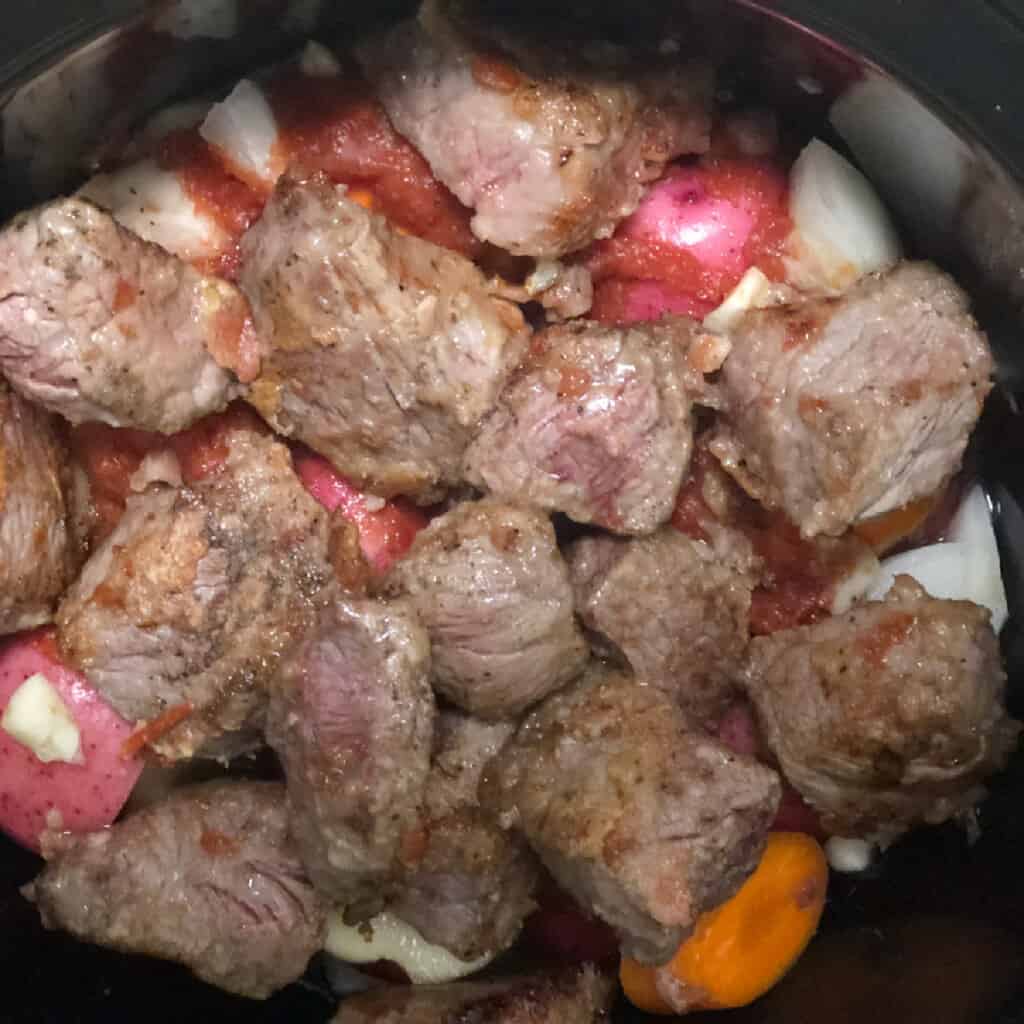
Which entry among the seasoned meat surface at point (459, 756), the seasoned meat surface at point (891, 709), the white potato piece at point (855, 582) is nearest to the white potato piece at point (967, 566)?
the white potato piece at point (855, 582)

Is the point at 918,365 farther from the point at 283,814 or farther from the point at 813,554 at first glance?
the point at 283,814

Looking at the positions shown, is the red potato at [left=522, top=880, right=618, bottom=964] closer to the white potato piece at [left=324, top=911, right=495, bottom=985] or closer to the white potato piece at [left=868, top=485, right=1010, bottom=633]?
the white potato piece at [left=324, top=911, right=495, bottom=985]

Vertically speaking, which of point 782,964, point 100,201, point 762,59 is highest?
point 100,201

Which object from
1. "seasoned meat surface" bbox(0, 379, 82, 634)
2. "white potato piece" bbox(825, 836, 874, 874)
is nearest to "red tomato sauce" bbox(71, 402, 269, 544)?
"seasoned meat surface" bbox(0, 379, 82, 634)

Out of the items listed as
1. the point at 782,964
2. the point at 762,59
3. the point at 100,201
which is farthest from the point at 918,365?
the point at 100,201

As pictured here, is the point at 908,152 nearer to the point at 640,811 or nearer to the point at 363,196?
the point at 363,196

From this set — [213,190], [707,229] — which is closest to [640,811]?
[707,229]

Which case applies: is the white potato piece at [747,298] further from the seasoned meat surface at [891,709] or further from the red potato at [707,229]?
the seasoned meat surface at [891,709]
